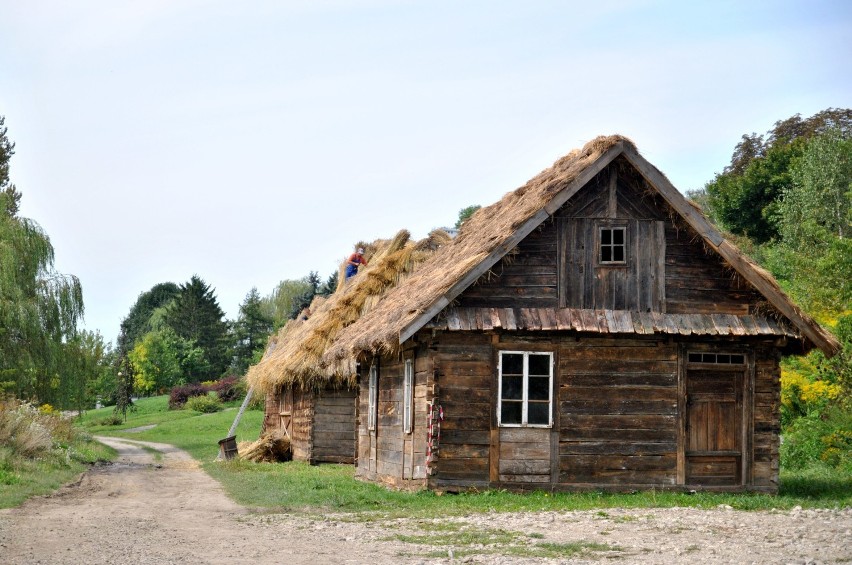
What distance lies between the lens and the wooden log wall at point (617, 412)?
18.4m

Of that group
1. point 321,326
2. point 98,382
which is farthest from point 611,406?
point 98,382

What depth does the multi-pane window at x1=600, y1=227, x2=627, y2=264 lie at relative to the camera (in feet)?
61.7

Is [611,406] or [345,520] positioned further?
[611,406]

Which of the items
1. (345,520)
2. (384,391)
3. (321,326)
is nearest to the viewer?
(345,520)

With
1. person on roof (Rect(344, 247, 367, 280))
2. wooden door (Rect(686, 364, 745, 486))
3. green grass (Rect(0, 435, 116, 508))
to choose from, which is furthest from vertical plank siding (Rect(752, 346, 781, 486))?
person on roof (Rect(344, 247, 367, 280))

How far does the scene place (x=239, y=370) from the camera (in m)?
85.6

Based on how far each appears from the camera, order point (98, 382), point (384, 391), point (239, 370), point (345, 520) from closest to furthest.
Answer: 1. point (345, 520)
2. point (384, 391)
3. point (98, 382)
4. point (239, 370)

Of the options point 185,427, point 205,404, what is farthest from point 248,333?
point 185,427

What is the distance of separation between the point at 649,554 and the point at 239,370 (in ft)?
252

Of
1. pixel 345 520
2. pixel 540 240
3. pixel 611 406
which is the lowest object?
pixel 345 520

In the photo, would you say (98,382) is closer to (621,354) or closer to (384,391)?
(384,391)

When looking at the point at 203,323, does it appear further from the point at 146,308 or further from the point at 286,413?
the point at 286,413

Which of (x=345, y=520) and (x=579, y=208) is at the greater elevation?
(x=579, y=208)

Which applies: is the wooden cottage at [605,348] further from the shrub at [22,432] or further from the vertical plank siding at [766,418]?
the shrub at [22,432]
